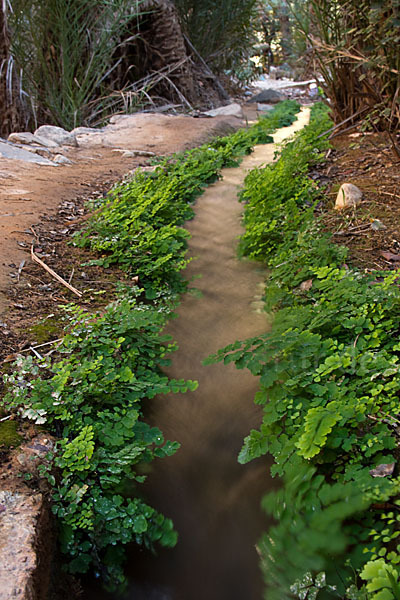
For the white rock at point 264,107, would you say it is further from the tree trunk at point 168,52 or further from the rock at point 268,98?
the tree trunk at point 168,52

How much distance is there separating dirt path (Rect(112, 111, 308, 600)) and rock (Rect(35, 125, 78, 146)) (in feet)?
11.3

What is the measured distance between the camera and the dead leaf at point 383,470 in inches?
70.6

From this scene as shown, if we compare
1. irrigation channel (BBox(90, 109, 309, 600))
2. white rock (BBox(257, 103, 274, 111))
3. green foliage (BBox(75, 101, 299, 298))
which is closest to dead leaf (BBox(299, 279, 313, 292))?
irrigation channel (BBox(90, 109, 309, 600))

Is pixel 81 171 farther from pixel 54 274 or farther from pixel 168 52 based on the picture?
pixel 168 52

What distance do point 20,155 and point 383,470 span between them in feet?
15.3

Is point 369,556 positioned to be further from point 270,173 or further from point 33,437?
point 270,173

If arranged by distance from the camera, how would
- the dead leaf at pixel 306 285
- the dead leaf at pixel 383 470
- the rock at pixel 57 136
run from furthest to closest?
the rock at pixel 57 136
the dead leaf at pixel 306 285
the dead leaf at pixel 383 470

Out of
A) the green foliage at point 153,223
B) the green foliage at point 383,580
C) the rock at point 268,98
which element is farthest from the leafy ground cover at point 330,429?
the rock at point 268,98

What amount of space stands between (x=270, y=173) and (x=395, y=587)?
367 cm

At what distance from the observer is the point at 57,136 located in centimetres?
634

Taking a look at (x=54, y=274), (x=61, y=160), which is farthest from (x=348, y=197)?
(x=61, y=160)

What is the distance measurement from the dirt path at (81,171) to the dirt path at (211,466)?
41.2 inches

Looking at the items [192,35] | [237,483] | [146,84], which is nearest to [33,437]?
[237,483]

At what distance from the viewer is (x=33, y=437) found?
1976 millimetres
